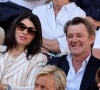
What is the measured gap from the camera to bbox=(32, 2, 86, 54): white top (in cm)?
484

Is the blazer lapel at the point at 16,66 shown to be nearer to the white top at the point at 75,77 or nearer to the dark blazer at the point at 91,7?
the white top at the point at 75,77

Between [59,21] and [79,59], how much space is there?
86 centimetres

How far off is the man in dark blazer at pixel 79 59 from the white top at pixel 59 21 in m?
0.52

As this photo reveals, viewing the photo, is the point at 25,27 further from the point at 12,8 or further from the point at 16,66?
the point at 12,8

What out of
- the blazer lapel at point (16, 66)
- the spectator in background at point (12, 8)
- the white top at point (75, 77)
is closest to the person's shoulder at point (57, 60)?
the white top at point (75, 77)

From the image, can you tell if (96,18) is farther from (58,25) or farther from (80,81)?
(80,81)

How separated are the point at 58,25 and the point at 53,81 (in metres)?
1.71

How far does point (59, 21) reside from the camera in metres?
4.93

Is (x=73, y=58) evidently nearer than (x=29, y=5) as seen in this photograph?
Yes

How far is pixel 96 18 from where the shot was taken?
4.91m

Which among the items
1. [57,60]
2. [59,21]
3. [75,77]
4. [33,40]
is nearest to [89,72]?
[75,77]

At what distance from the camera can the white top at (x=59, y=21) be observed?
15.9 ft

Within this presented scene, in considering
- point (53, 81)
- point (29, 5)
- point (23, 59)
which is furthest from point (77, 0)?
point (53, 81)

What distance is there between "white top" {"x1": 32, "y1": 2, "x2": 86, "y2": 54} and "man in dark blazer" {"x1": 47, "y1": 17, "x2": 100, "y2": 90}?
0.52 metres
